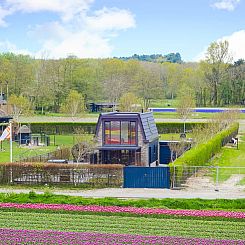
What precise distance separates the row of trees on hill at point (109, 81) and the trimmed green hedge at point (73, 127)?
17.9m

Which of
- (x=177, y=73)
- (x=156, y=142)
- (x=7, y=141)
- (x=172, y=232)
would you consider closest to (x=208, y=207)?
(x=172, y=232)

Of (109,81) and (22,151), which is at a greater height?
(109,81)

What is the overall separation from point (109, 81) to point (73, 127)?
30.1 m

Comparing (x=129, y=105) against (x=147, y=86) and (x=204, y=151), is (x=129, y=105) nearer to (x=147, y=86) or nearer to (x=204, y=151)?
(x=147, y=86)

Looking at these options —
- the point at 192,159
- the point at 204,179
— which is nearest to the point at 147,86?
the point at 192,159

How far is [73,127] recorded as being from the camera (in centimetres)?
5738

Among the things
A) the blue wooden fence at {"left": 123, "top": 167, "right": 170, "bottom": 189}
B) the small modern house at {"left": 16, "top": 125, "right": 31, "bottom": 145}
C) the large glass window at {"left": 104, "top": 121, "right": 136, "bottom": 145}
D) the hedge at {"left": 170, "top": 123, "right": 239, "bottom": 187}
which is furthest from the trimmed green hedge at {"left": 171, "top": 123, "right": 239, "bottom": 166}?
the small modern house at {"left": 16, "top": 125, "right": 31, "bottom": 145}

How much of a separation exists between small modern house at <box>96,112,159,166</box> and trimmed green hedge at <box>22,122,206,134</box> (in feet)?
83.0

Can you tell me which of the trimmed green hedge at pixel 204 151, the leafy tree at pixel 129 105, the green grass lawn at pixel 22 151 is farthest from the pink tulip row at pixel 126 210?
the leafy tree at pixel 129 105

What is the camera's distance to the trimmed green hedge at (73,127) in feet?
188

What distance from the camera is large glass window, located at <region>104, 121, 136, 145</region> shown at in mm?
31375

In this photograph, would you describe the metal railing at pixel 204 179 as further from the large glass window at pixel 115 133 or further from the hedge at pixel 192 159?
the large glass window at pixel 115 133

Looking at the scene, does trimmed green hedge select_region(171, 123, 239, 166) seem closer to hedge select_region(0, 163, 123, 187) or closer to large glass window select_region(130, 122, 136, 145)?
hedge select_region(0, 163, 123, 187)

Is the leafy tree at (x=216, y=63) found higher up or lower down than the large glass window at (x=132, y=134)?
higher up
